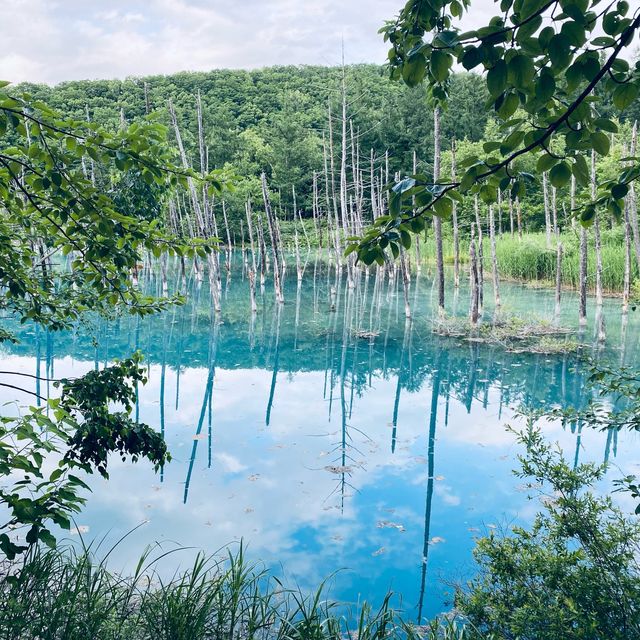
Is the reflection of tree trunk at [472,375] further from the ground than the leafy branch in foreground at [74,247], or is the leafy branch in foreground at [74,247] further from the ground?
the leafy branch in foreground at [74,247]

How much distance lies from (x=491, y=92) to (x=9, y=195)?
2.48 m

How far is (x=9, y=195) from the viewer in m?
2.82

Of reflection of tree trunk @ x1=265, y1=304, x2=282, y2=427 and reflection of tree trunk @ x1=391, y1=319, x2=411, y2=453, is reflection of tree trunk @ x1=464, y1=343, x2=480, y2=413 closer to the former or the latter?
reflection of tree trunk @ x1=391, y1=319, x2=411, y2=453

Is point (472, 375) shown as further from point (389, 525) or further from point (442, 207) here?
point (442, 207)

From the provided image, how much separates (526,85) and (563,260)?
77.7 ft

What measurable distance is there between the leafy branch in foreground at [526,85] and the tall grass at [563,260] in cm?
2003

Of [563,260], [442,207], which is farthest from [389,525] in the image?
[563,260]

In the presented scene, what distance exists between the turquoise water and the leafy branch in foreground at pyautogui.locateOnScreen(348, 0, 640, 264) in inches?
129

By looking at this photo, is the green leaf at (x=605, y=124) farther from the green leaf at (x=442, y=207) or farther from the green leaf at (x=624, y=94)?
the green leaf at (x=442, y=207)

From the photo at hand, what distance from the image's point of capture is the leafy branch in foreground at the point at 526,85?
1.31 m

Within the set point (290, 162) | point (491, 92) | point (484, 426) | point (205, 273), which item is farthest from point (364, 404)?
point (290, 162)

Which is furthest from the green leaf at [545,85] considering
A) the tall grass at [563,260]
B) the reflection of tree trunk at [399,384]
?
the tall grass at [563,260]

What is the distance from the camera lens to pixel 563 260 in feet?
75.2

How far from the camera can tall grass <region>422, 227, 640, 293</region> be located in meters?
19.8
